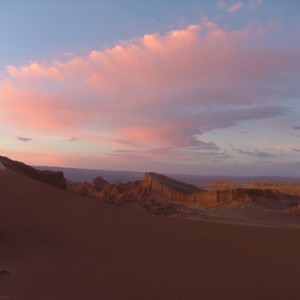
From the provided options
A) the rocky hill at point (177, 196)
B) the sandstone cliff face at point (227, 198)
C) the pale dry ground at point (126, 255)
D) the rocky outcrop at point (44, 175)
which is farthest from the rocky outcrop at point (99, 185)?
the pale dry ground at point (126, 255)

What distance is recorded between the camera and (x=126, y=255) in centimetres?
688

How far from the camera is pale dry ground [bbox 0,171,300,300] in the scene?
18.1ft

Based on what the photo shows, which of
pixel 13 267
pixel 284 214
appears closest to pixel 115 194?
pixel 284 214

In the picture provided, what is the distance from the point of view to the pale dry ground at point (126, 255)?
552cm

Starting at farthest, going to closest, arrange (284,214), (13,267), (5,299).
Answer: (284,214)
(13,267)
(5,299)

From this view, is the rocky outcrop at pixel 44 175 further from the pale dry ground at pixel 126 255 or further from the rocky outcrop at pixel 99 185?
the rocky outcrop at pixel 99 185

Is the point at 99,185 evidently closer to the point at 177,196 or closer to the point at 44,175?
the point at 177,196

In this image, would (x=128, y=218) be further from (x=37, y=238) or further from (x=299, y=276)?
(x=299, y=276)

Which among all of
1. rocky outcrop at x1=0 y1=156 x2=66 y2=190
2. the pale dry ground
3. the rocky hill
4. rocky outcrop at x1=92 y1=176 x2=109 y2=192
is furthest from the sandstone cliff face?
the pale dry ground

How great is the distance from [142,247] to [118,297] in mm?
2144

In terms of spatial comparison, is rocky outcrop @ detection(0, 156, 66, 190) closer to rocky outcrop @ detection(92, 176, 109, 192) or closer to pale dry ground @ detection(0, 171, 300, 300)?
pale dry ground @ detection(0, 171, 300, 300)

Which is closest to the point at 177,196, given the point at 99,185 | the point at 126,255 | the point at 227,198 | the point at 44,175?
the point at 227,198

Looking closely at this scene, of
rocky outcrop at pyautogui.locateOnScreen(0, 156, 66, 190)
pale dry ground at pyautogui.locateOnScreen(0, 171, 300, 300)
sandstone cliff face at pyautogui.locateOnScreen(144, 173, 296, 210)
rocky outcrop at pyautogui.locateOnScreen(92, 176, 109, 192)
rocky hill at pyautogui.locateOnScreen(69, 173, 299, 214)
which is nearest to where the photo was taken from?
pale dry ground at pyautogui.locateOnScreen(0, 171, 300, 300)

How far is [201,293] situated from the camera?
550 centimetres
